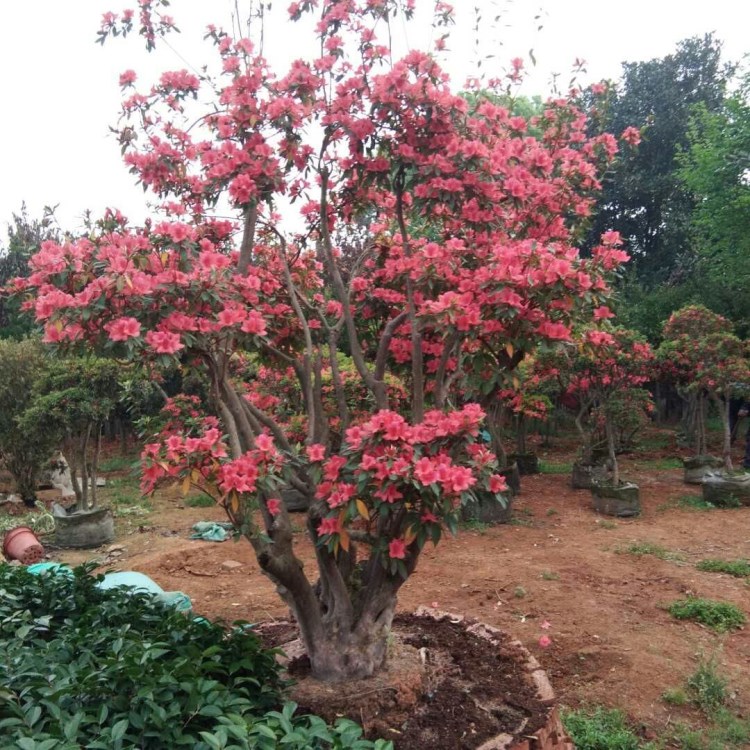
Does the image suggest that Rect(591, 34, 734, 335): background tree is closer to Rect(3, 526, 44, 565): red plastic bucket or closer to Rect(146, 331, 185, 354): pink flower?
Rect(3, 526, 44, 565): red plastic bucket

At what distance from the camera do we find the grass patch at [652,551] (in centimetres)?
610

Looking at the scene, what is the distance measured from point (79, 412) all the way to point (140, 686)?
19.1 ft

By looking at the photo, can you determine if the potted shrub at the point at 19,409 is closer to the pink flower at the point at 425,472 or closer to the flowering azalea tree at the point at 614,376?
the flowering azalea tree at the point at 614,376

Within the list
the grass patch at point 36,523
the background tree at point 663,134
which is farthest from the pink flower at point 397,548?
the background tree at point 663,134

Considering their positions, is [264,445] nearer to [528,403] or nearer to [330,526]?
[330,526]

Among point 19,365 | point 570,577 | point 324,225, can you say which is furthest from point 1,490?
point 324,225

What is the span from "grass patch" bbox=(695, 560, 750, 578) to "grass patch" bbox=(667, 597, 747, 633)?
0.82 meters

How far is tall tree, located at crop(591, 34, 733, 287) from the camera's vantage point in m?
15.5

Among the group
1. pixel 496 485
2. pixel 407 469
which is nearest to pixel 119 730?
pixel 407 469

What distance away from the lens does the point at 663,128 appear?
15.6 m

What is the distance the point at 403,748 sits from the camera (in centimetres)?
248

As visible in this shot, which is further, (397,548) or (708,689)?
(708,689)

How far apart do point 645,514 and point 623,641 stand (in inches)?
153

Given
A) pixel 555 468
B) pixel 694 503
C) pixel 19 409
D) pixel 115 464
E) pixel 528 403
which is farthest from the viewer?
pixel 115 464
